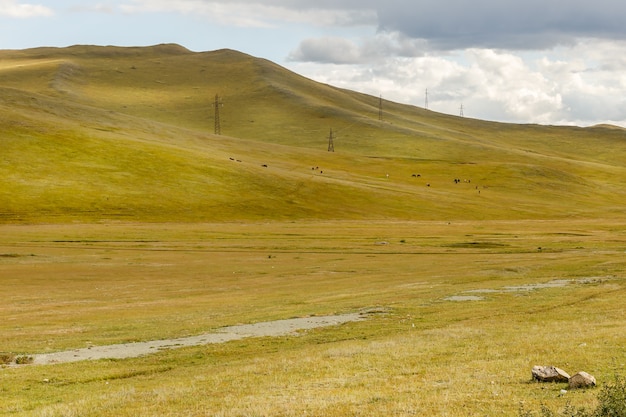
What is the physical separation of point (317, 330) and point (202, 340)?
581 cm

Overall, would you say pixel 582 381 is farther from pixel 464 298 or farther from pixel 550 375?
pixel 464 298

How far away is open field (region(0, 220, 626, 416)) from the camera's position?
23.0 meters

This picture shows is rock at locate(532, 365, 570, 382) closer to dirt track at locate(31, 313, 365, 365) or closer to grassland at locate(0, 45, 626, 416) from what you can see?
grassland at locate(0, 45, 626, 416)

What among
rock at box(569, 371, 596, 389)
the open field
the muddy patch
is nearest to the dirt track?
the open field

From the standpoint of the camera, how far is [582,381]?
70.3 feet

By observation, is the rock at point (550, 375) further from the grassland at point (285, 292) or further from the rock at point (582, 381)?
the rock at point (582, 381)

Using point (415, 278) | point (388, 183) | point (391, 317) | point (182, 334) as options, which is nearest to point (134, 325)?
point (182, 334)

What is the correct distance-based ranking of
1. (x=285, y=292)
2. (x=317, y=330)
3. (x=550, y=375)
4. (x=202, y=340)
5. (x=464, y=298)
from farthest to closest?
(x=285, y=292) < (x=464, y=298) < (x=317, y=330) < (x=202, y=340) < (x=550, y=375)

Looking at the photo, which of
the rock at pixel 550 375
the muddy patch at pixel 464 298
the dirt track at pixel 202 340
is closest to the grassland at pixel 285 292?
the muddy patch at pixel 464 298

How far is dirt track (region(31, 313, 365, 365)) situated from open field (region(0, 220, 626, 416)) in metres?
1.18

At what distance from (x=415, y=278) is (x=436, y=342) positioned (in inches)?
1378

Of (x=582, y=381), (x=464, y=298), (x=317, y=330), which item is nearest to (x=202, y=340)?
(x=317, y=330)

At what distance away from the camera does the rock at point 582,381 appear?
2142 cm

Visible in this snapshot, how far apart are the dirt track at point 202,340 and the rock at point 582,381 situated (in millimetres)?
18503
